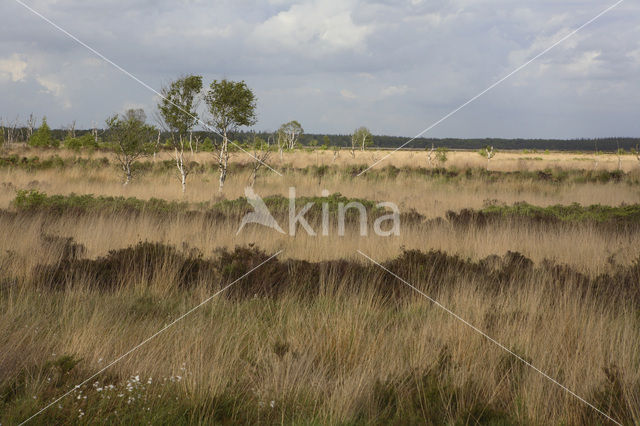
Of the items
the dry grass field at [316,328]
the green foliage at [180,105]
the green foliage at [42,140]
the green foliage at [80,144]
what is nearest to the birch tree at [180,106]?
the green foliage at [180,105]

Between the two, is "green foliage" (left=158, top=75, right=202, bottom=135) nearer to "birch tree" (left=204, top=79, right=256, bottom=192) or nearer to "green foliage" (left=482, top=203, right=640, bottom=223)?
"birch tree" (left=204, top=79, right=256, bottom=192)

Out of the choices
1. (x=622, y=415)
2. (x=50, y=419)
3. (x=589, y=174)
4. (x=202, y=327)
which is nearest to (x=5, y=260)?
(x=202, y=327)

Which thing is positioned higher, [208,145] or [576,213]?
[208,145]

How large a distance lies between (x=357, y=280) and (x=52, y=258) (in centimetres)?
412

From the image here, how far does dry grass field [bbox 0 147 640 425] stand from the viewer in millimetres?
3611

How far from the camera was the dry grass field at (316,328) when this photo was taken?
3.61 meters

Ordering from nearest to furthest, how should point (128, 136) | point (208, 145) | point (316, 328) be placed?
point (316, 328) < point (128, 136) < point (208, 145)

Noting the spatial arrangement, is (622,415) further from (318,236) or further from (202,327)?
(318,236)

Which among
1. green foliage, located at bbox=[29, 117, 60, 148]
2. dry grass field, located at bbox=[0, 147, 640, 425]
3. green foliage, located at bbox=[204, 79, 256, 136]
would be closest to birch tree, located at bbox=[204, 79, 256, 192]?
green foliage, located at bbox=[204, 79, 256, 136]

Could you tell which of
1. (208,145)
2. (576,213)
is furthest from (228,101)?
(208,145)

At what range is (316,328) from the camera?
496 cm

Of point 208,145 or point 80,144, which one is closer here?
point 208,145

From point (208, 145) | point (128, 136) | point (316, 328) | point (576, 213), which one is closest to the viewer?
point (316, 328)

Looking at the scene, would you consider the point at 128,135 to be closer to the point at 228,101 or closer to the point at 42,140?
the point at 228,101
